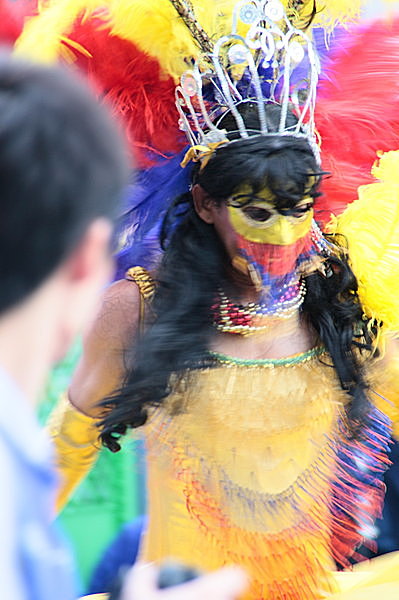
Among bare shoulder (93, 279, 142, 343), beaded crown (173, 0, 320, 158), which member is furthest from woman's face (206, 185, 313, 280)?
bare shoulder (93, 279, 142, 343)

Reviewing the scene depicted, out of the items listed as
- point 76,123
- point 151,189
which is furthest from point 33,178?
point 151,189

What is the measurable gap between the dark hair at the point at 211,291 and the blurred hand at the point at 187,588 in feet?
2.55

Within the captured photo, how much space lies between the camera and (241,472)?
58.9 inches

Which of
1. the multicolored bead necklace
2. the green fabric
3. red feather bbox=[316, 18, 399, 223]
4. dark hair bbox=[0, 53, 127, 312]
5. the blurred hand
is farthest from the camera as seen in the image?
the green fabric

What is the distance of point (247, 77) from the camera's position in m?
1.49

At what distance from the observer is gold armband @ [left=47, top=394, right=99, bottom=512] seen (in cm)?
158

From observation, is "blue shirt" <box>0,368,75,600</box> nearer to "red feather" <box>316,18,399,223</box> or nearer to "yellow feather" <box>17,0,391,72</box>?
"yellow feather" <box>17,0,391,72</box>

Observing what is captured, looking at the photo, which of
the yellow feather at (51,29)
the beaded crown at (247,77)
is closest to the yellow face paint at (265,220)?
the beaded crown at (247,77)

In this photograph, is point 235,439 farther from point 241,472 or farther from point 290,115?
point 290,115

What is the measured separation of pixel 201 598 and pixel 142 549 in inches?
39.6

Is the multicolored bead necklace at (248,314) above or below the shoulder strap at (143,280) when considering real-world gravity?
below

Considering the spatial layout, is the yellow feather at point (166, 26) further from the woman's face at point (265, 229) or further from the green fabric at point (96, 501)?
the green fabric at point (96, 501)

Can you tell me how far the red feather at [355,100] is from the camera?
1650 mm

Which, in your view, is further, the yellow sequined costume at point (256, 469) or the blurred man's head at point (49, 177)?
the yellow sequined costume at point (256, 469)
